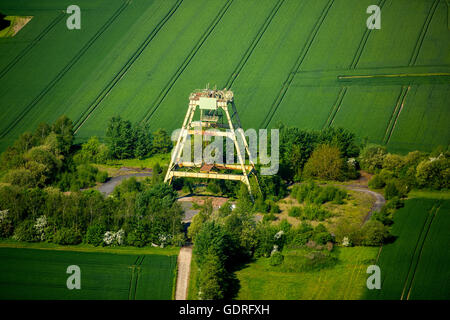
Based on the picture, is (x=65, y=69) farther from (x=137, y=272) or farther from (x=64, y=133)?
(x=137, y=272)

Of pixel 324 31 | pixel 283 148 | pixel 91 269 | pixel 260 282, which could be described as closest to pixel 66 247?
pixel 91 269

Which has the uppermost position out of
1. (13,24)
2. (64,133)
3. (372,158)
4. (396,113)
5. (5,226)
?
(13,24)

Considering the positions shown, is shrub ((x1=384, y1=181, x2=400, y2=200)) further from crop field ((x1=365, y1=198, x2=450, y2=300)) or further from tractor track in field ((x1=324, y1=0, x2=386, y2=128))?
tractor track in field ((x1=324, y1=0, x2=386, y2=128))

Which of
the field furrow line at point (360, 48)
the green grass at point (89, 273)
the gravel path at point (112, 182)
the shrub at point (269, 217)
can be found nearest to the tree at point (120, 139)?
the gravel path at point (112, 182)

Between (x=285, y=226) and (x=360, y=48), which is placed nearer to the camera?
(x=285, y=226)

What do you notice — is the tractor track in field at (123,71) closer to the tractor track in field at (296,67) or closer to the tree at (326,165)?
the tractor track in field at (296,67)

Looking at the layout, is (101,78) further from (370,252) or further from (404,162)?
(370,252)

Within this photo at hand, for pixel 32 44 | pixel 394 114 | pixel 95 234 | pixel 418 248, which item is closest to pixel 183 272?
pixel 95 234
